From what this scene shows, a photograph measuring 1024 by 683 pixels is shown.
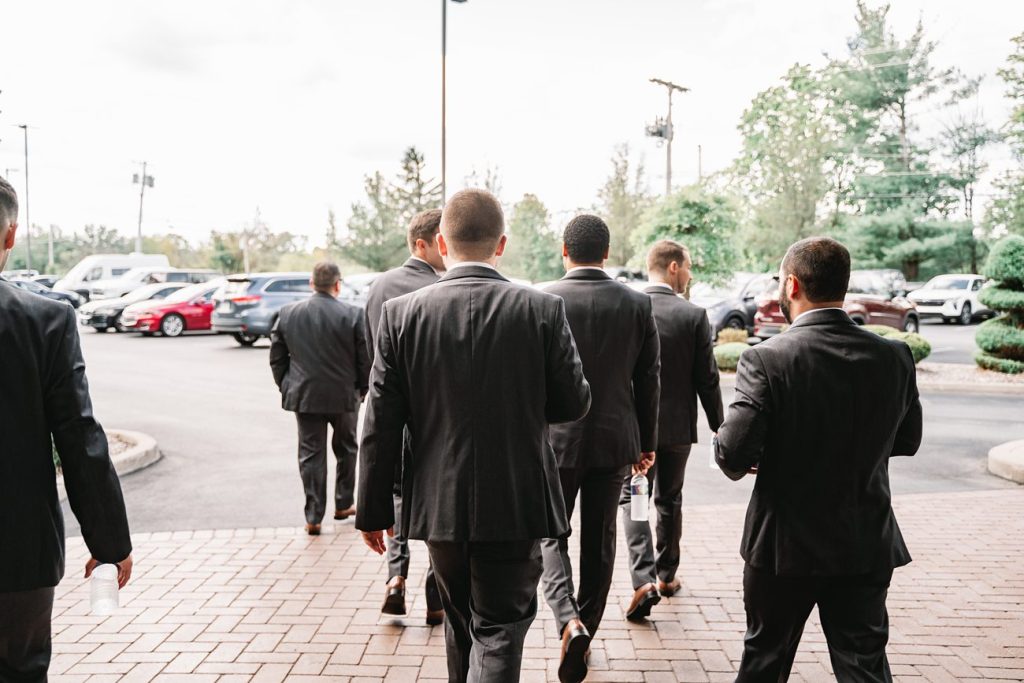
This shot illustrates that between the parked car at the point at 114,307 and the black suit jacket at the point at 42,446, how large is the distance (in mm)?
25288

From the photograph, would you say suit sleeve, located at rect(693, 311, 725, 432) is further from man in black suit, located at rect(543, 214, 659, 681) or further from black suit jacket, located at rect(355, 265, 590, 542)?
black suit jacket, located at rect(355, 265, 590, 542)

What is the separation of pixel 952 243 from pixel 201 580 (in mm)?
41455

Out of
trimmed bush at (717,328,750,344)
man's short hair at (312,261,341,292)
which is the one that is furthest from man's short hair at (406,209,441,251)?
trimmed bush at (717,328,750,344)

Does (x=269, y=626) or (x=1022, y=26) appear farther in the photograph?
(x=1022, y=26)

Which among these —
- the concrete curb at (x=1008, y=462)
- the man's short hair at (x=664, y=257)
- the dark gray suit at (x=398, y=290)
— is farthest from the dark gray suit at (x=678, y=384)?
the concrete curb at (x=1008, y=462)

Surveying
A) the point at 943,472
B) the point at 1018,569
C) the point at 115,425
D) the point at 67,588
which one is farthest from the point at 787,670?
the point at 115,425

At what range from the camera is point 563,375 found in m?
2.87

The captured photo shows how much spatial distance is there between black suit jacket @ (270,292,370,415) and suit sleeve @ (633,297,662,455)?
8.53ft

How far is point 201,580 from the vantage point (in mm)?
5148

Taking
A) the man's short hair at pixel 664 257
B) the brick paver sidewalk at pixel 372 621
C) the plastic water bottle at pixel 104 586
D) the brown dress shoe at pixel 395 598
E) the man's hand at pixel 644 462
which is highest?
the man's short hair at pixel 664 257

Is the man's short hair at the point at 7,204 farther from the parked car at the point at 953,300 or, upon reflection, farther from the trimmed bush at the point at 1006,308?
the parked car at the point at 953,300

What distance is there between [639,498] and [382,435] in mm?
1906

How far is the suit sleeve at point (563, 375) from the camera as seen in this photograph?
2854mm

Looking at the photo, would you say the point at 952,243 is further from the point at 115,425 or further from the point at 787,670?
the point at 787,670
